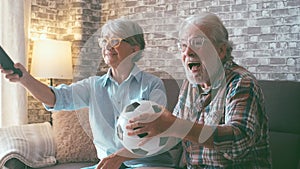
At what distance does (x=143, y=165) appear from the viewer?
1795 millimetres

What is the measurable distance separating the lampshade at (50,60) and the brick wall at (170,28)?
132mm

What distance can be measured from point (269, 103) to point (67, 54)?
1728mm

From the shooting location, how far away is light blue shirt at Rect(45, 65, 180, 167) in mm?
1822

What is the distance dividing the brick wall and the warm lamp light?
13cm

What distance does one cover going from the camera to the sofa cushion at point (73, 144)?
9.21 ft

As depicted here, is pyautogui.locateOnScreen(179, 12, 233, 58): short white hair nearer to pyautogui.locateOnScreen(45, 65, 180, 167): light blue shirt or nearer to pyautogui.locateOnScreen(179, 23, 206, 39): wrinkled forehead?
pyautogui.locateOnScreen(179, 23, 206, 39): wrinkled forehead

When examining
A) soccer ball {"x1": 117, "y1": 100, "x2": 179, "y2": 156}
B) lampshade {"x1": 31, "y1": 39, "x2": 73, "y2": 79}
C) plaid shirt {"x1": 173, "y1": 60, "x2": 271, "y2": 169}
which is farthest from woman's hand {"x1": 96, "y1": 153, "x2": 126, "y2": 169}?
lampshade {"x1": 31, "y1": 39, "x2": 73, "y2": 79}

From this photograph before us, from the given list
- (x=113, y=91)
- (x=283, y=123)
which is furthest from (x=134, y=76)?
(x=283, y=123)

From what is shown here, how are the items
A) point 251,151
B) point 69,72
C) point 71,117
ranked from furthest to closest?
point 69,72, point 71,117, point 251,151

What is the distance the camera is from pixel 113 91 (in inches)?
73.9

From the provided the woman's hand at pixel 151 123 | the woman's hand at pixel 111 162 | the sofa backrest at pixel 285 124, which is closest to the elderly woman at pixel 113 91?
the woman's hand at pixel 111 162

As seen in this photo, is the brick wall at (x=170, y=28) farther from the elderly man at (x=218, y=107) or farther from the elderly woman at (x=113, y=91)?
the elderly man at (x=218, y=107)

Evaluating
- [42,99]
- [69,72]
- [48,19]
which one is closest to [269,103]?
[42,99]

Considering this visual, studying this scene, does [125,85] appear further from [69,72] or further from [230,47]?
[69,72]
